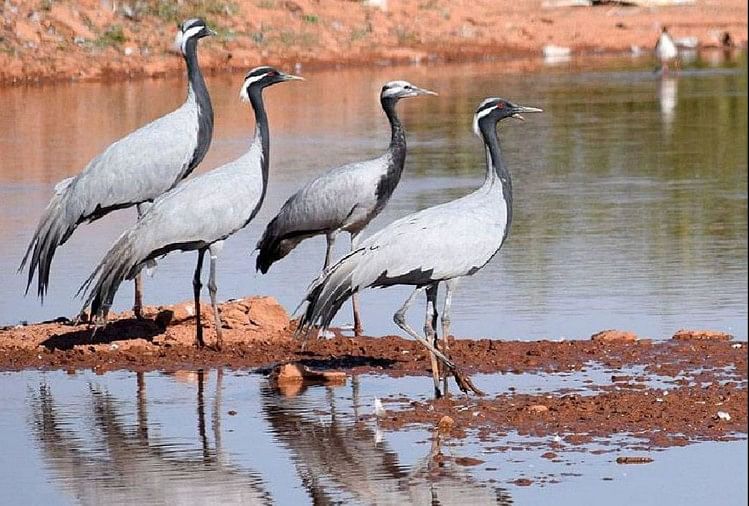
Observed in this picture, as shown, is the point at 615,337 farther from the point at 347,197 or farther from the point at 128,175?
the point at 128,175

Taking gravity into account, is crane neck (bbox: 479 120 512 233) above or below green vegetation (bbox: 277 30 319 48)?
below

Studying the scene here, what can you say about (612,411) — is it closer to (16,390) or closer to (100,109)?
(16,390)

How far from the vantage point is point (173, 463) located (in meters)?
8.95

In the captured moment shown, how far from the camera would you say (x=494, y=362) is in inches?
437

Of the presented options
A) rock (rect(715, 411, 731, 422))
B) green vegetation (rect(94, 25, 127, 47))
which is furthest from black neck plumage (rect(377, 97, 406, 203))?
green vegetation (rect(94, 25, 127, 47))

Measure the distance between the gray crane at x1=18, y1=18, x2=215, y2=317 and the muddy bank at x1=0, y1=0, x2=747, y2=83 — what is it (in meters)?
21.7

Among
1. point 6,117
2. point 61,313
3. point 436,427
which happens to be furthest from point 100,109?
point 436,427

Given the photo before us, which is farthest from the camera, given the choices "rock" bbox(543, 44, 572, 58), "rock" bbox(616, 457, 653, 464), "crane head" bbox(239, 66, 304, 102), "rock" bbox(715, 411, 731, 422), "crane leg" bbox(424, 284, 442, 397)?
"rock" bbox(543, 44, 572, 58)

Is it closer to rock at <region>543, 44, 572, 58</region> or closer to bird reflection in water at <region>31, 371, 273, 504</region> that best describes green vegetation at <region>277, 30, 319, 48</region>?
rock at <region>543, 44, 572, 58</region>

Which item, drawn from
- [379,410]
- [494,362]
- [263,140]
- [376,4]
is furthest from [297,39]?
[379,410]

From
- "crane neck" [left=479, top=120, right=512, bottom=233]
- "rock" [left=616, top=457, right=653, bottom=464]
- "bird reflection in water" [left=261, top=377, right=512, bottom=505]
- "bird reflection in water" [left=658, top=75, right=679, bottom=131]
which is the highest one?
"crane neck" [left=479, top=120, right=512, bottom=233]

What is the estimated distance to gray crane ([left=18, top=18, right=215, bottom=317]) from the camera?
12609 mm

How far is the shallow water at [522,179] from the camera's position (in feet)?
43.9

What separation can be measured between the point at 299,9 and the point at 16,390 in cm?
3179
